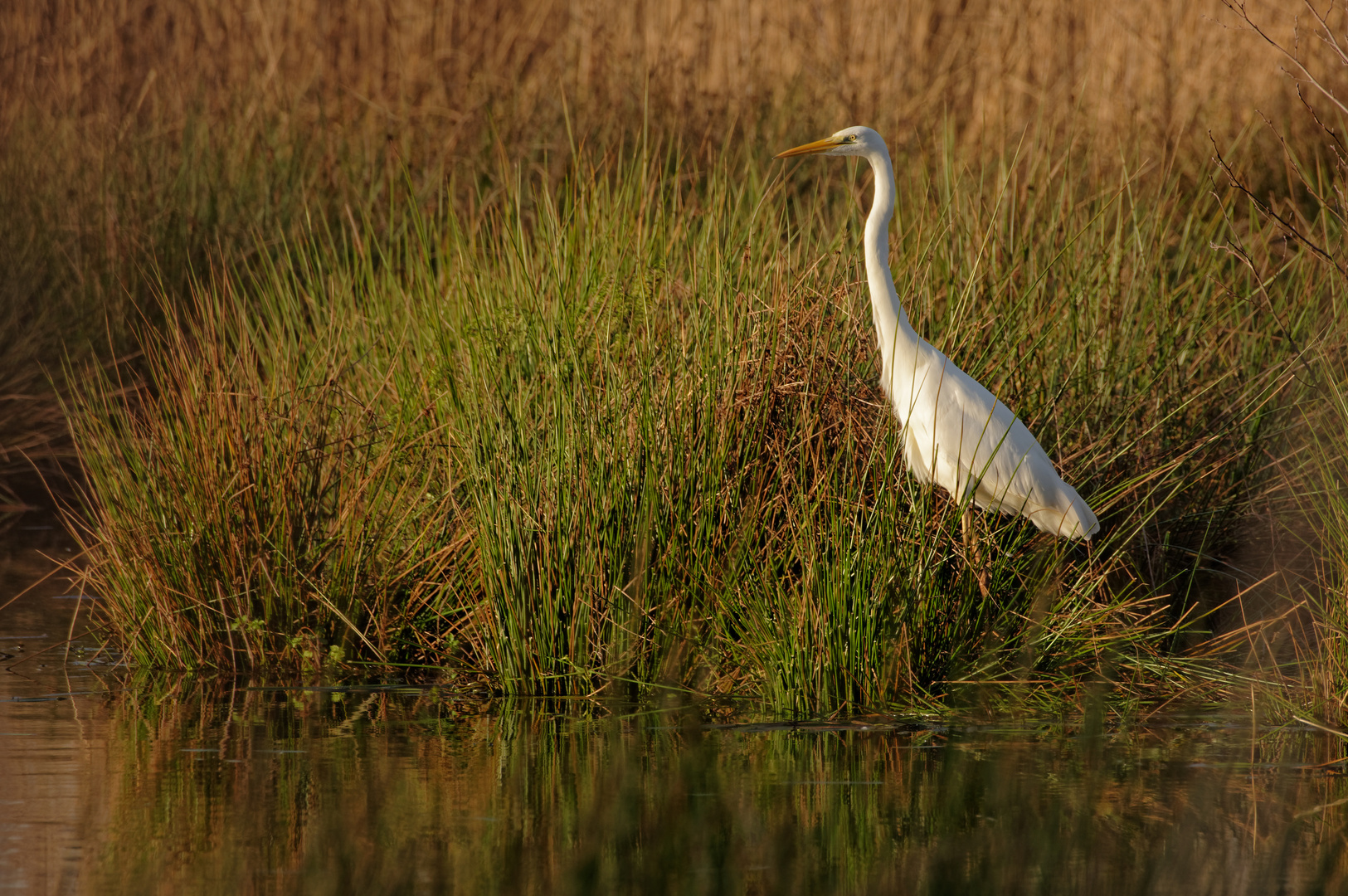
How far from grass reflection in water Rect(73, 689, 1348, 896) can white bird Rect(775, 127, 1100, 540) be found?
78 centimetres

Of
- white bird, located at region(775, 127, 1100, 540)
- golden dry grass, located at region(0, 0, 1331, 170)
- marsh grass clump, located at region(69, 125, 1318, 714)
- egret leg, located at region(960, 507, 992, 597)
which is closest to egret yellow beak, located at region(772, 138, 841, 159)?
marsh grass clump, located at region(69, 125, 1318, 714)

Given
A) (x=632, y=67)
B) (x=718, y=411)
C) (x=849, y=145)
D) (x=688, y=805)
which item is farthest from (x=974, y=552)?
(x=632, y=67)

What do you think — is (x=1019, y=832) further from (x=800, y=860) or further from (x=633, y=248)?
(x=633, y=248)

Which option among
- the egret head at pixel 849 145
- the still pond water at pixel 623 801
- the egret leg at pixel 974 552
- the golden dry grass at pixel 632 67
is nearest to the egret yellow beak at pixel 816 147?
the egret head at pixel 849 145

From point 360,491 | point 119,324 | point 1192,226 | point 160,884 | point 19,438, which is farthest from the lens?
point 119,324

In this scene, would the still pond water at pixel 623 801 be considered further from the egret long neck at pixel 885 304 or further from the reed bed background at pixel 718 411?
the egret long neck at pixel 885 304

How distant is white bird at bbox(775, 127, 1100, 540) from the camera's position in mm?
5129

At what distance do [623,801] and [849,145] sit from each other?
2467 mm

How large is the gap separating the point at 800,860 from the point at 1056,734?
3.98 feet

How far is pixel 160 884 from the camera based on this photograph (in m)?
3.37

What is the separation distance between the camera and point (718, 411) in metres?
4.96

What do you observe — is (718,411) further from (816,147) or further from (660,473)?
(816,147)

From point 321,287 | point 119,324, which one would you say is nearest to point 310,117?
point 119,324

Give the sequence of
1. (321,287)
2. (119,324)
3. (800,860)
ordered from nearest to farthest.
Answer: (800,860) → (321,287) → (119,324)
